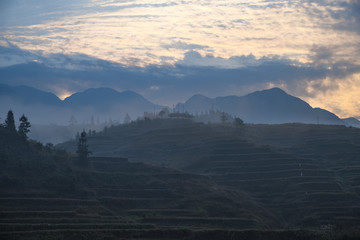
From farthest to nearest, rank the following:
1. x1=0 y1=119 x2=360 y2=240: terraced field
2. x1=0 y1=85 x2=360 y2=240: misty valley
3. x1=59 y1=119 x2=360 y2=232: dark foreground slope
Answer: x1=59 y1=119 x2=360 y2=232: dark foreground slope
x1=0 y1=85 x2=360 y2=240: misty valley
x1=0 y1=119 x2=360 y2=240: terraced field

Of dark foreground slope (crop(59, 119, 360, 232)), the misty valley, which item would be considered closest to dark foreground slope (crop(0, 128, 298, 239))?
the misty valley

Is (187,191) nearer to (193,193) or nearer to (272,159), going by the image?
(193,193)

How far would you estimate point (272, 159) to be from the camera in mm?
92938

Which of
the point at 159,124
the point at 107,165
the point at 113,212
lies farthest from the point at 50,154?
the point at 159,124

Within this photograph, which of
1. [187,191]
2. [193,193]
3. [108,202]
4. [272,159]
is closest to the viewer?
[108,202]

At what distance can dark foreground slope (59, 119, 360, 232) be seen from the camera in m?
69.0

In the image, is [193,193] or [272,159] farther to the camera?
[272,159]

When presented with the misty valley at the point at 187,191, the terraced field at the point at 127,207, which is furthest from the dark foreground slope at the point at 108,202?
the misty valley at the point at 187,191

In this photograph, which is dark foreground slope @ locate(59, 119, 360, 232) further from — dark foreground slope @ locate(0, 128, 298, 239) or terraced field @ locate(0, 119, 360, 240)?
dark foreground slope @ locate(0, 128, 298, 239)

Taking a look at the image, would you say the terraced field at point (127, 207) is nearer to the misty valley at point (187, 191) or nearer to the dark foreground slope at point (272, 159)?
the misty valley at point (187, 191)

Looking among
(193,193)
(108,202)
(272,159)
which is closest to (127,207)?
(108,202)

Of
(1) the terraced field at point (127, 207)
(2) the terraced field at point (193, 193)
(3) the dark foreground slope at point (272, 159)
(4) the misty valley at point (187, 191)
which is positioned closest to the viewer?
(2) the terraced field at point (193, 193)

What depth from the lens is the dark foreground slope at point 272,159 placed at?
6900 centimetres

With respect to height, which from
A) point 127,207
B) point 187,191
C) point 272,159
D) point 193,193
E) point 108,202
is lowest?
point 127,207
